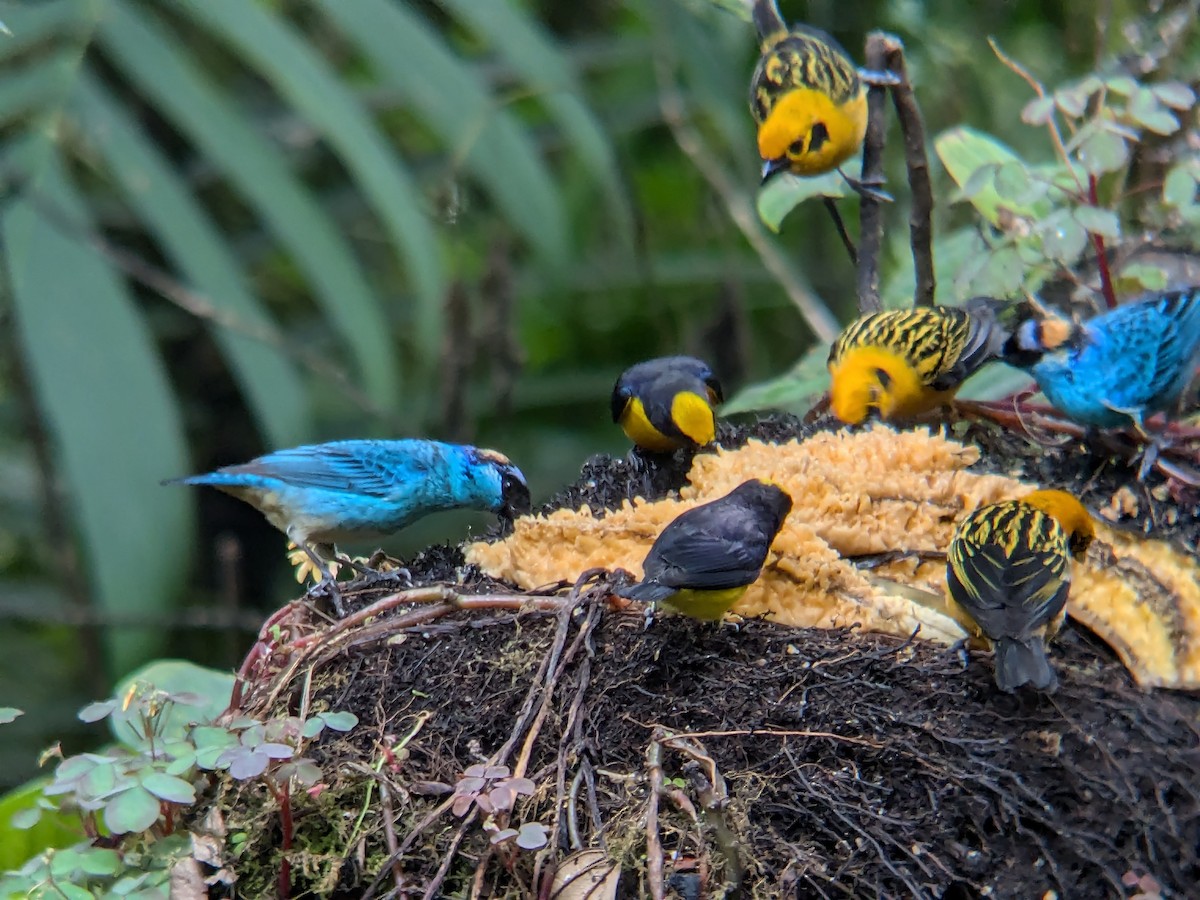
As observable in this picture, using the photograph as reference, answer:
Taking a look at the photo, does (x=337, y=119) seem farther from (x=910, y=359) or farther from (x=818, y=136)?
(x=910, y=359)

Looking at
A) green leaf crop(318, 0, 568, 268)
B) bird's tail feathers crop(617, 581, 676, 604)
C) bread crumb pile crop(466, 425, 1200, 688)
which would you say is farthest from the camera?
green leaf crop(318, 0, 568, 268)

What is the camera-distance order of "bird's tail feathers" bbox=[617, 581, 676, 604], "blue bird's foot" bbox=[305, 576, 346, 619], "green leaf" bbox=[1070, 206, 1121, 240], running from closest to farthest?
"bird's tail feathers" bbox=[617, 581, 676, 604] < "blue bird's foot" bbox=[305, 576, 346, 619] < "green leaf" bbox=[1070, 206, 1121, 240]

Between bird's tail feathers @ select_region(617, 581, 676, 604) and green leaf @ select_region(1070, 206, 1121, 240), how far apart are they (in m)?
1.90

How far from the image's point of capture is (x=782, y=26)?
452 centimetres

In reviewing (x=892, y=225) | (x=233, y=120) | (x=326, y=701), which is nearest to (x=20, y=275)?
(x=233, y=120)

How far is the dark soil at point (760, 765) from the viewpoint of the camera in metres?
2.15

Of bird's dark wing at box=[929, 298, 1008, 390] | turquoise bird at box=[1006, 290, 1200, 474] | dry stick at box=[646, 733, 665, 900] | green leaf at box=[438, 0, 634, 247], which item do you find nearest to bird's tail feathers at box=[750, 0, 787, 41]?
green leaf at box=[438, 0, 634, 247]

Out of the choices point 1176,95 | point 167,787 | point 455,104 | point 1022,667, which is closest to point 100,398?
point 455,104

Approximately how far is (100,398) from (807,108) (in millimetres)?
2521

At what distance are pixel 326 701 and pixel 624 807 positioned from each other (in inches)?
30.7

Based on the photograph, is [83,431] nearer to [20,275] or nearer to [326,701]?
[20,275]

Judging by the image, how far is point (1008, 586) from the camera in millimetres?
2498

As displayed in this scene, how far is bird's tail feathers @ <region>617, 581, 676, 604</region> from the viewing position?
2471 millimetres

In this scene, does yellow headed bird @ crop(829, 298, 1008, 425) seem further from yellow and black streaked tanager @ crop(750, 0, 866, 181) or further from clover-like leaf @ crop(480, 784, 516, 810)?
clover-like leaf @ crop(480, 784, 516, 810)
